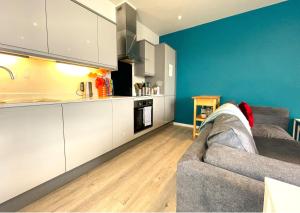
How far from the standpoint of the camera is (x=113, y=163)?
6.33ft

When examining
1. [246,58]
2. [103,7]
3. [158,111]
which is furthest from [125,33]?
[246,58]

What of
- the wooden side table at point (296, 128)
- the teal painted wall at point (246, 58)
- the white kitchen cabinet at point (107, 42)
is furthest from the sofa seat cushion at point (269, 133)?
the white kitchen cabinet at point (107, 42)

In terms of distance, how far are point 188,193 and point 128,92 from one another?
2258mm

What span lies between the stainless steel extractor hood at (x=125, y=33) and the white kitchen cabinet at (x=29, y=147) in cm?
164

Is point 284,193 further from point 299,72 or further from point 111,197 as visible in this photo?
point 299,72

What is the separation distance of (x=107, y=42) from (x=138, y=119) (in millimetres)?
1410

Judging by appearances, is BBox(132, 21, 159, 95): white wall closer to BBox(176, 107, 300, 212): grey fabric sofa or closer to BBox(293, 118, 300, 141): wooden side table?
BBox(176, 107, 300, 212): grey fabric sofa

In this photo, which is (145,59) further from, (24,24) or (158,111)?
(24,24)

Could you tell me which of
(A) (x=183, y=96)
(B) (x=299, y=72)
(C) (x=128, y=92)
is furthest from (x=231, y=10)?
(C) (x=128, y=92)

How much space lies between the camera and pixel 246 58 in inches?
112

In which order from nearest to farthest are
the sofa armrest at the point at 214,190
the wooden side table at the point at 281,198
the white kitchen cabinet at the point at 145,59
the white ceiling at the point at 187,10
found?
the wooden side table at the point at 281,198 < the sofa armrest at the point at 214,190 < the white ceiling at the point at 187,10 < the white kitchen cabinet at the point at 145,59

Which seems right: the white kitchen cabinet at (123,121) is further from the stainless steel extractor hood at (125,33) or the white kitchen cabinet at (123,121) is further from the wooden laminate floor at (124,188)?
the stainless steel extractor hood at (125,33)

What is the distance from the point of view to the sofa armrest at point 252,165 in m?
0.57

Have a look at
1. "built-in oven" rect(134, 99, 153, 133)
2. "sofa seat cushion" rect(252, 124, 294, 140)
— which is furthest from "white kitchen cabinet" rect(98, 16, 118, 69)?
"sofa seat cushion" rect(252, 124, 294, 140)
